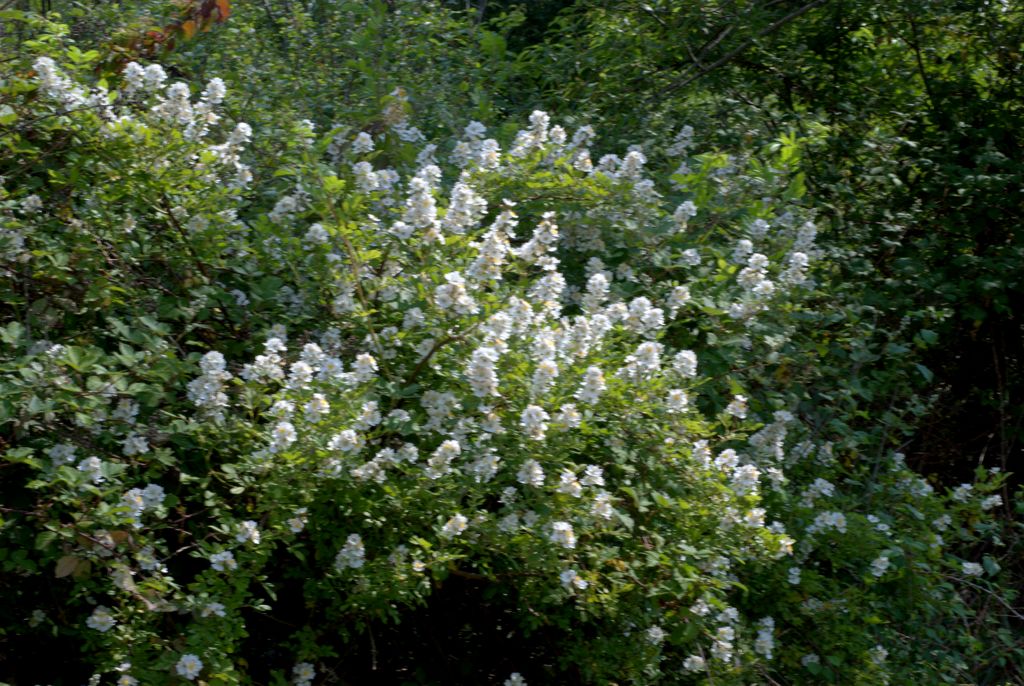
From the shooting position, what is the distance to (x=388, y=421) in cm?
297

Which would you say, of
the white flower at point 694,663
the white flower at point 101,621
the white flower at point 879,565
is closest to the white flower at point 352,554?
the white flower at point 101,621

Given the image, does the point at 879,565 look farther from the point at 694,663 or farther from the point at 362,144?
the point at 362,144

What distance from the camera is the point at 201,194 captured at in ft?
11.0

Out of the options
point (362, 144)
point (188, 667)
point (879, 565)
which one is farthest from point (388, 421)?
point (879, 565)

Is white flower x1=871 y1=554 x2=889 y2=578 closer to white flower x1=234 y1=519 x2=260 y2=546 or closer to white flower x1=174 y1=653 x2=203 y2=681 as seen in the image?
white flower x1=234 y1=519 x2=260 y2=546

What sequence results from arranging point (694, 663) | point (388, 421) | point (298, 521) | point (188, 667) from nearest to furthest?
point (188, 667) < point (298, 521) < point (388, 421) < point (694, 663)

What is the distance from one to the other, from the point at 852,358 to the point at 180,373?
7.19 ft

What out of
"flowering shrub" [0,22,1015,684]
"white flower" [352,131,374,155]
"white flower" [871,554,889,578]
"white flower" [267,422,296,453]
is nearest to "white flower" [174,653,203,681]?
"flowering shrub" [0,22,1015,684]

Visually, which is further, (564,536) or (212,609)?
(564,536)

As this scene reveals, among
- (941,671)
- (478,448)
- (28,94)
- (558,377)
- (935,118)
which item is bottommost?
(941,671)

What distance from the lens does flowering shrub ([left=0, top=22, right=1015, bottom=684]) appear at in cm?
284

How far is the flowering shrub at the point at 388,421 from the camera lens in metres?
2.84

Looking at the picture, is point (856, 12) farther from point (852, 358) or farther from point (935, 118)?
point (852, 358)

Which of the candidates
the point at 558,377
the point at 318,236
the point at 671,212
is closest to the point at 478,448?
the point at 558,377
